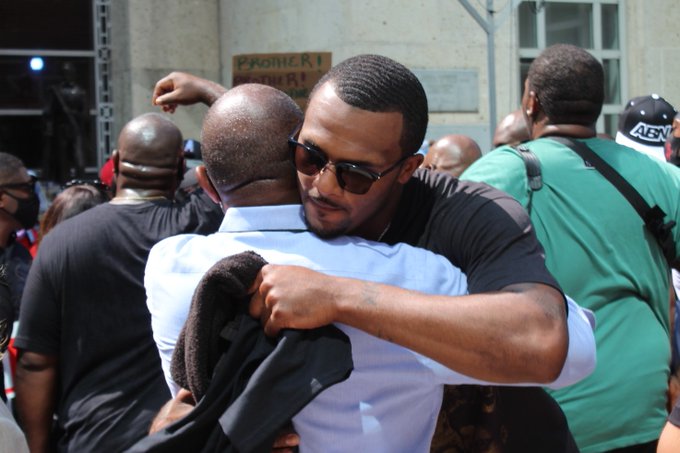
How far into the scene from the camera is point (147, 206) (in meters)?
3.55

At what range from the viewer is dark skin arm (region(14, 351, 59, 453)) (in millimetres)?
3477

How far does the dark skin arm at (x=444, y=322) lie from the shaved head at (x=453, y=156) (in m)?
4.16

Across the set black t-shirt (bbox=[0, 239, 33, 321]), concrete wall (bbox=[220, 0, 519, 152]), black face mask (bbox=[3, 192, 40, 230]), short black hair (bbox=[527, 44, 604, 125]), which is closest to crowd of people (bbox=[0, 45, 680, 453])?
short black hair (bbox=[527, 44, 604, 125])

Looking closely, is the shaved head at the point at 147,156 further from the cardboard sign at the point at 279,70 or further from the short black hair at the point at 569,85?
the cardboard sign at the point at 279,70

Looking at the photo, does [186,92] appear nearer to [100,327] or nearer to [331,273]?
[100,327]

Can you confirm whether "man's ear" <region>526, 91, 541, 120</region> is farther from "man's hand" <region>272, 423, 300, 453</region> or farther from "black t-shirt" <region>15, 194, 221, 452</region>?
"man's hand" <region>272, 423, 300, 453</region>

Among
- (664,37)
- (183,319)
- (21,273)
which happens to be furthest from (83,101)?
(183,319)

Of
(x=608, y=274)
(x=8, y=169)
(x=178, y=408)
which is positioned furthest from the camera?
(x=8, y=169)

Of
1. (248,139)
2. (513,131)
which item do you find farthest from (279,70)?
(248,139)

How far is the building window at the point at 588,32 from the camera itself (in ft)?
36.1

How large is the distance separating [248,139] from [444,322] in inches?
24.7

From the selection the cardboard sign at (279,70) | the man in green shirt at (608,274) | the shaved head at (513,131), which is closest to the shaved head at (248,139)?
the man in green shirt at (608,274)

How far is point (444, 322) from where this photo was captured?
1.75 m

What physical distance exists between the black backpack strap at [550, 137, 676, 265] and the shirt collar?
4.98 ft
